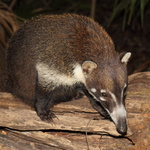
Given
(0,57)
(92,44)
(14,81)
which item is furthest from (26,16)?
(92,44)

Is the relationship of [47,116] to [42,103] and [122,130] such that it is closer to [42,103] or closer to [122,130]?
[42,103]

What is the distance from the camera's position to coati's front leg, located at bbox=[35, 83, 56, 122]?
18.7 ft

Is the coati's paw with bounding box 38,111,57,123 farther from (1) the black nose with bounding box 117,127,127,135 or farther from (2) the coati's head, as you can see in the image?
(1) the black nose with bounding box 117,127,127,135

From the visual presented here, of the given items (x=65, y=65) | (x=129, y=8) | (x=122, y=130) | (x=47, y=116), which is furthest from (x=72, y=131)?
(x=129, y=8)

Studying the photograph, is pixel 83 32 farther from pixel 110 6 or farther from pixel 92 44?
pixel 110 6

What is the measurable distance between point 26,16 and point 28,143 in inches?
170

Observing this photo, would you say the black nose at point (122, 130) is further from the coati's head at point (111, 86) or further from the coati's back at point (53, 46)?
the coati's back at point (53, 46)

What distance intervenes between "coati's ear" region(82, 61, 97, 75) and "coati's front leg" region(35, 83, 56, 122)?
3.00 feet

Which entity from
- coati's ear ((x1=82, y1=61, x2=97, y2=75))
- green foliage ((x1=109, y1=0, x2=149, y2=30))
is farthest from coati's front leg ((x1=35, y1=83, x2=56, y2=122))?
green foliage ((x1=109, y1=0, x2=149, y2=30))

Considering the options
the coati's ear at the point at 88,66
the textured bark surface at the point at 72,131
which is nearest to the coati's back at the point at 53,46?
the coati's ear at the point at 88,66

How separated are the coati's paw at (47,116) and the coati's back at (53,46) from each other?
1.67 feet

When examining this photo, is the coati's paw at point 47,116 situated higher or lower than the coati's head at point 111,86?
lower

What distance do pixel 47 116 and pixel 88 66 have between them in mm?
1255

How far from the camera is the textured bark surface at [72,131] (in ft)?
18.0
